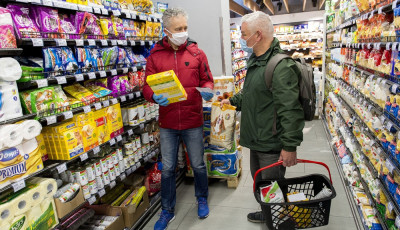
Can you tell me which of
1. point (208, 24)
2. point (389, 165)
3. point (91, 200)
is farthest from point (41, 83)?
point (208, 24)

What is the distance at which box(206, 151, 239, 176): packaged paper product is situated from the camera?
3.74 meters

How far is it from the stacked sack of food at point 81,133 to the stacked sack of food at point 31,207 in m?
0.30

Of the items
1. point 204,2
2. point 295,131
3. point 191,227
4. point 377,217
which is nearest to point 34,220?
point 191,227

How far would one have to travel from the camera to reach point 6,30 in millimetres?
1916

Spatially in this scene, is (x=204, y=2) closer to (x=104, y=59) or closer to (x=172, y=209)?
(x=104, y=59)

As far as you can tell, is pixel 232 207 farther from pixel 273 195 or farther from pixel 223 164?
pixel 273 195

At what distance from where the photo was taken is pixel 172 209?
317cm

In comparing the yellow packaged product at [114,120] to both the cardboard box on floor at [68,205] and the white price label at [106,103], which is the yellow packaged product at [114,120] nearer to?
the white price label at [106,103]

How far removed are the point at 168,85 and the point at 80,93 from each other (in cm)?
88

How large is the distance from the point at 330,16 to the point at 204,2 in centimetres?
340

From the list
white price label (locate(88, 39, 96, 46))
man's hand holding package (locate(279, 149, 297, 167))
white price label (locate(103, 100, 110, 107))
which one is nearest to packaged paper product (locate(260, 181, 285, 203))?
man's hand holding package (locate(279, 149, 297, 167))

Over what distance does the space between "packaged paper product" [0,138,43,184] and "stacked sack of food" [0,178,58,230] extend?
0.13 meters

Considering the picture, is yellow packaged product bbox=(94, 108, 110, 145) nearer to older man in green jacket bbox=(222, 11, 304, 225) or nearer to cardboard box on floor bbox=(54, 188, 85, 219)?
cardboard box on floor bbox=(54, 188, 85, 219)

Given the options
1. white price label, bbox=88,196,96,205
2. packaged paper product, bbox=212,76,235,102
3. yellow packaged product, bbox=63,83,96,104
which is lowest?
white price label, bbox=88,196,96,205
